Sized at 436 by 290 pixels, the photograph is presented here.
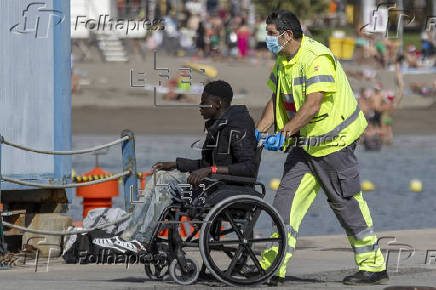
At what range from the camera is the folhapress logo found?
10.8 m

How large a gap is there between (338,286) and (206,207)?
3.35 feet

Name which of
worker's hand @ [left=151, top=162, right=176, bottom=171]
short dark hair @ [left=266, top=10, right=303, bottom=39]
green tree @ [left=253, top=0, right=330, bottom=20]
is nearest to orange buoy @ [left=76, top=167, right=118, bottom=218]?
worker's hand @ [left=151, top=162, right=176, bottom=171]

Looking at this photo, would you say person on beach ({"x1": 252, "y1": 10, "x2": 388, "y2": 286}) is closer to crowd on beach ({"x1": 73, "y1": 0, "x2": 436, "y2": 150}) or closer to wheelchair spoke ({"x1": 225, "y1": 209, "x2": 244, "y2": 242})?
wheelchair spoke ({"x1": 225, "y1": 209, "x2": 244, "y2": 242})

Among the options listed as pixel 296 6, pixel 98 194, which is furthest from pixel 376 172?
pixel 296 6

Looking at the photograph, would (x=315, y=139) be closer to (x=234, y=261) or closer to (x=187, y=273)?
(x=234, y=261)

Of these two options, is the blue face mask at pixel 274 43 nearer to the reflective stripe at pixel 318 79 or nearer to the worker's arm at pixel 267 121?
the reflective stripe at pixel 318 79

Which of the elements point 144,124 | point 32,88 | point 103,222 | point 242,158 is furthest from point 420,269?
point 144,124

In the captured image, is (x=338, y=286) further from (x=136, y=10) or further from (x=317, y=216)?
(x=136, y=10)

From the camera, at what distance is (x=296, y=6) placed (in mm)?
44219

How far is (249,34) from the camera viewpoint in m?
42.2

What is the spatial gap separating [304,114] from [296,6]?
36.6m

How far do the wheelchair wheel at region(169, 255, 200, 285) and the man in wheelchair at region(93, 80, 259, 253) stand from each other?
215mm

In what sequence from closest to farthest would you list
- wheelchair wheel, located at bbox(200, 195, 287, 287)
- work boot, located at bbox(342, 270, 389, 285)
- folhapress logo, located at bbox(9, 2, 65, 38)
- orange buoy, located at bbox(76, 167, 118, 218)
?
wheelchair wheel, located at bbox(200, 195, 287, 287), work boot, located at bbox(342, 270, 389, 285), folhapress logo, located at bbox(9, 2, 65, 38), orange buoy, located at bbox(76, 167, 118, 218)

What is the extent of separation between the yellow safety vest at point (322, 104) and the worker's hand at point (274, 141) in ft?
0.47
